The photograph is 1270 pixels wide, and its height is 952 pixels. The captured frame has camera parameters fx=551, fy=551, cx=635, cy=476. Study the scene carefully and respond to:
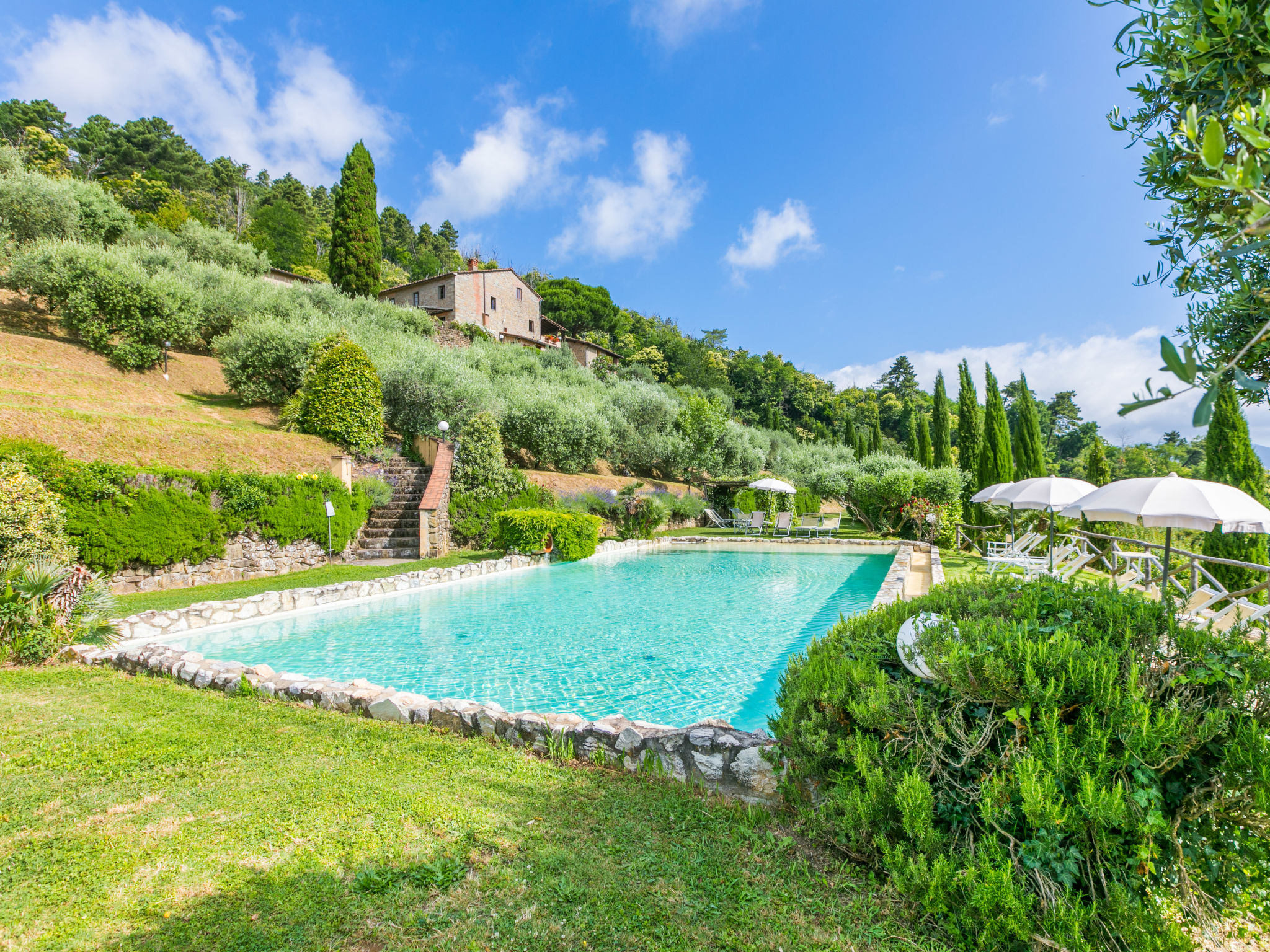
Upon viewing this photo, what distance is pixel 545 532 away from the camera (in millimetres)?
13273

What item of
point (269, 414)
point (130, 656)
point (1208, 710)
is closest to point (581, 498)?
point (269, 414)

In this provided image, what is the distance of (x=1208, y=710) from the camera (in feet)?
6.29

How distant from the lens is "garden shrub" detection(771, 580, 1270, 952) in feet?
6.17

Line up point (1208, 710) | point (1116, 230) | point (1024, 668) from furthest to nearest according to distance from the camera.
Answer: point (1116, 230) < point (1024, 668) < point (1208, 710)

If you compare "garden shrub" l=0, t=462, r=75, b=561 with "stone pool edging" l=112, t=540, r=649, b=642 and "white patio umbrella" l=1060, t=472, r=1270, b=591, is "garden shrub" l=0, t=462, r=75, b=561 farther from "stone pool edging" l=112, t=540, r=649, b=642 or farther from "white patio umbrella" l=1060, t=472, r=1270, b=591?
"white patio umbrella" l=1060, t=472, r=1270, b=591

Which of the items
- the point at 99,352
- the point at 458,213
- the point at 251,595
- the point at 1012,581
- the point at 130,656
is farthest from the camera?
the point at 458,213

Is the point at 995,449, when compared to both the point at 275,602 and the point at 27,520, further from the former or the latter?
the point at 27,520

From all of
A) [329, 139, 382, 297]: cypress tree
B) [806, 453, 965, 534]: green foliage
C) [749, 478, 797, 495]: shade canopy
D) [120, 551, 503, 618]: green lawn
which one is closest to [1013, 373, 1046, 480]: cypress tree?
[806, 453, 965, 534]: green foliage

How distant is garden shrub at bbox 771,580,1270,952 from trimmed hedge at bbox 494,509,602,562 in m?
11.2

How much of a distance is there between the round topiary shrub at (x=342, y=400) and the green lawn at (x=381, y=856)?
11.4m

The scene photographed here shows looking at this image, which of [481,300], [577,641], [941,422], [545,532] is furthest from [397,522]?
[941,422]

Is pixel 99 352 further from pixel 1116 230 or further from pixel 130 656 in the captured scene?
pixel 1116 230

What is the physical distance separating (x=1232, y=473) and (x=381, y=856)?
14.6 meters

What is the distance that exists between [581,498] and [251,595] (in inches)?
400
